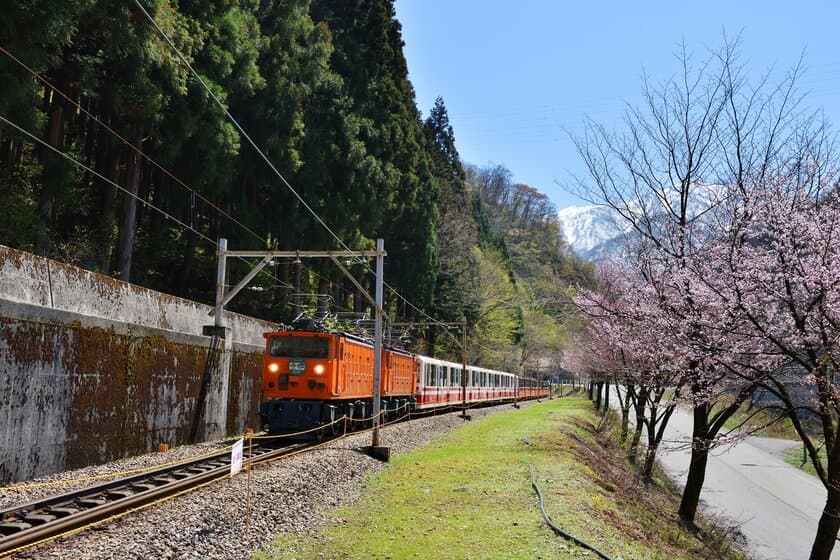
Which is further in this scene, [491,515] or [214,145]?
[214,145]

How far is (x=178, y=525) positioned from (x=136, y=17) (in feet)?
37.4

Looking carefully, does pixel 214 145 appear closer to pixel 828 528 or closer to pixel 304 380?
pixel 304 380

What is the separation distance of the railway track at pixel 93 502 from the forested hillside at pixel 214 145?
634 cm

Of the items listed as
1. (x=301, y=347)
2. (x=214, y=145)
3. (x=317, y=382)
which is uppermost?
(x=214, y=145)

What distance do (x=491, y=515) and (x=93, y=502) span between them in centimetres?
445

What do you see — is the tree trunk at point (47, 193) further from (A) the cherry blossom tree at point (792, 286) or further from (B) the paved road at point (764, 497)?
(B) the paved road at point (764, 497)

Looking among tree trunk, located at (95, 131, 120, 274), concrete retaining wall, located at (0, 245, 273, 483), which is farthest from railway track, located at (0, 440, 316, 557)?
tree trunk, located at (95, 131, 120, 274)

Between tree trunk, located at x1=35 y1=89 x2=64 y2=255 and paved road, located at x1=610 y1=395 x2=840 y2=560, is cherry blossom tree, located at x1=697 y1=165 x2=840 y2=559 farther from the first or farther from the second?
tree trunk, located at x1=35 y1=89 x2=64 y2=255

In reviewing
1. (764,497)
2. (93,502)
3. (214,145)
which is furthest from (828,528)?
(764,497)

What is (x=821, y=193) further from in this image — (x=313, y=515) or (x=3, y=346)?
(x=3, y=346)

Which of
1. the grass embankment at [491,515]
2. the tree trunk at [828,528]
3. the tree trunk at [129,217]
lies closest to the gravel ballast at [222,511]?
the grass embankment at [491,515]

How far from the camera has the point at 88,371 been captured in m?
10.7

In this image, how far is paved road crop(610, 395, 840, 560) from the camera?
64.2 ft

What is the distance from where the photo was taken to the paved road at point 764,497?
64.2 feet
